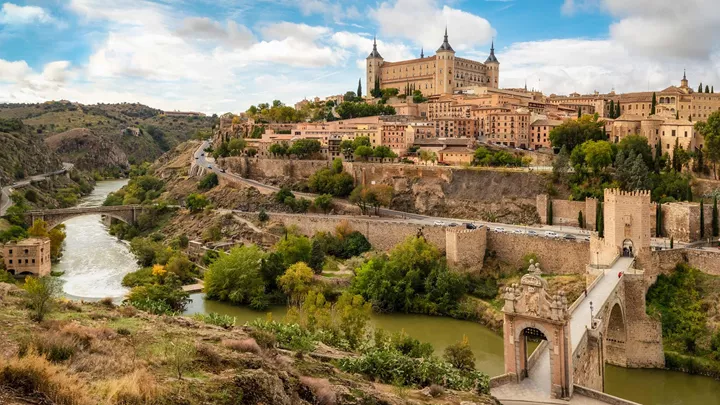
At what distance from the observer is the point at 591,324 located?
17547 millimetres

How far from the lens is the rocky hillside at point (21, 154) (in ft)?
210

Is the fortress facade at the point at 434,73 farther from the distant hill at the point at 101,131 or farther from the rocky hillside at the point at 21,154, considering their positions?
the rocky hillside at the point at 21,154

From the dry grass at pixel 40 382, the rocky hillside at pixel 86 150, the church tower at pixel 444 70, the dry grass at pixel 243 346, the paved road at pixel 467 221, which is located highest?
the church tower at pixel 444 70

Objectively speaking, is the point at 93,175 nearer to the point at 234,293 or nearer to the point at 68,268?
the point at 68,268

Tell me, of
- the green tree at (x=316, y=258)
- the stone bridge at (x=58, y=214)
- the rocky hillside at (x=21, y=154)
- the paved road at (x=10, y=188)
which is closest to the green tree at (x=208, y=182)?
the stone bridge at (x=58, y=214)

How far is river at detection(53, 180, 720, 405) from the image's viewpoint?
20.5m

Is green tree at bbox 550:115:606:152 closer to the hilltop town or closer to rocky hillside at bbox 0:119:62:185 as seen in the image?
the hilltop town

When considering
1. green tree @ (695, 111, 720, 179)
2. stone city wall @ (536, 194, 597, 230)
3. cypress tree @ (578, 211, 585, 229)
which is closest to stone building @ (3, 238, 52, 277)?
stone city wall @ (536, 194, 597, 230)

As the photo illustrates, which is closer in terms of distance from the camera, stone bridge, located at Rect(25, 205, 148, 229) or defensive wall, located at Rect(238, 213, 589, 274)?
defensive wall, located at Rect(238, 213, 589, 274)

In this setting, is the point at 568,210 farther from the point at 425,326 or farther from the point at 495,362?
the point at 495,362

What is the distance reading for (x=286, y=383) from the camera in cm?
914

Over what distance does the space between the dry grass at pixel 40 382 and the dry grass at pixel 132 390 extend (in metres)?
0.27

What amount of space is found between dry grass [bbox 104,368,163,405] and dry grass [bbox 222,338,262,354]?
2.92 meters

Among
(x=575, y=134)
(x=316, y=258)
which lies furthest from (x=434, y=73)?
(x=316, y=258)
